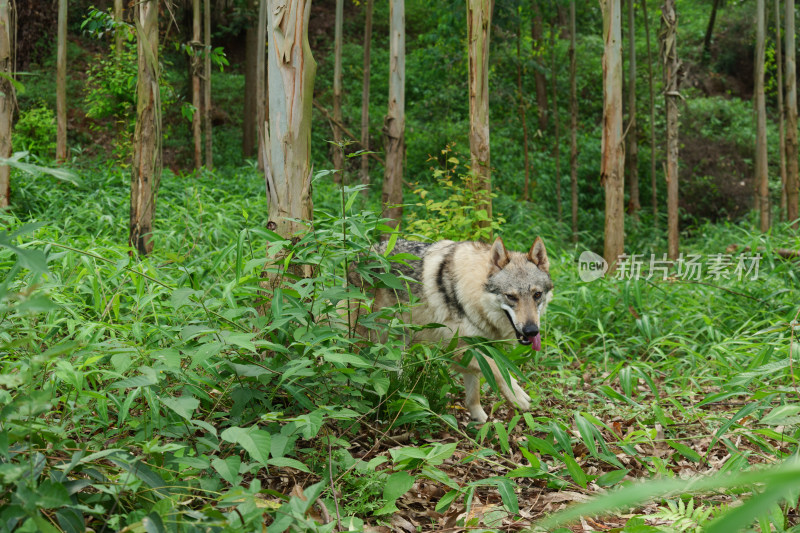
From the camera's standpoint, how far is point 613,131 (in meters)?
7.22

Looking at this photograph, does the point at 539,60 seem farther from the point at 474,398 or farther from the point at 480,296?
the point at 474,398

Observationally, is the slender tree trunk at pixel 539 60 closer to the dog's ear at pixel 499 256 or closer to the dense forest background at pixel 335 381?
the dense forest background at pixel 335 381

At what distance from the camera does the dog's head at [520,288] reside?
3910 mm

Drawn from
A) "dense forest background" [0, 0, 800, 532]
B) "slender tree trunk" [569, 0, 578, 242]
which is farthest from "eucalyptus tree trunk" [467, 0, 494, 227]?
"slender tree trunk" [569, 0, 578, 242]

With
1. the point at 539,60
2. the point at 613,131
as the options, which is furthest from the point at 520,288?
the point at 539,60

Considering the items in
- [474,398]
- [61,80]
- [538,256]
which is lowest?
[474,398]

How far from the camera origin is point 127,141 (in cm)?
956

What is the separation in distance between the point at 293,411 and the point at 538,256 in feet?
6.98

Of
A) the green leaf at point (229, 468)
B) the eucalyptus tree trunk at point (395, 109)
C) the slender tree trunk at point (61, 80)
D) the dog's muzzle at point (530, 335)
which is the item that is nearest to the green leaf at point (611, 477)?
the dog's muzzle at point (530, 335)

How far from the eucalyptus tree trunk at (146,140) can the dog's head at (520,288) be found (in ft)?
10.7

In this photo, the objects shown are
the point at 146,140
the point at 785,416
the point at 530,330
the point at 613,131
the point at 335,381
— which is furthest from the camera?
the point at 613,131

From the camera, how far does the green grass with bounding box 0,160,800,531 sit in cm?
204

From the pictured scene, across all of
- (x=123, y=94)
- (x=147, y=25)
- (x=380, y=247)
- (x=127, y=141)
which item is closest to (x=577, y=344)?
(x=380, y=247)

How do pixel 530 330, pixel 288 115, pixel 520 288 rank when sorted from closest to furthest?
pixel 288 115 → pixel 530 330 → pixel 520 288
